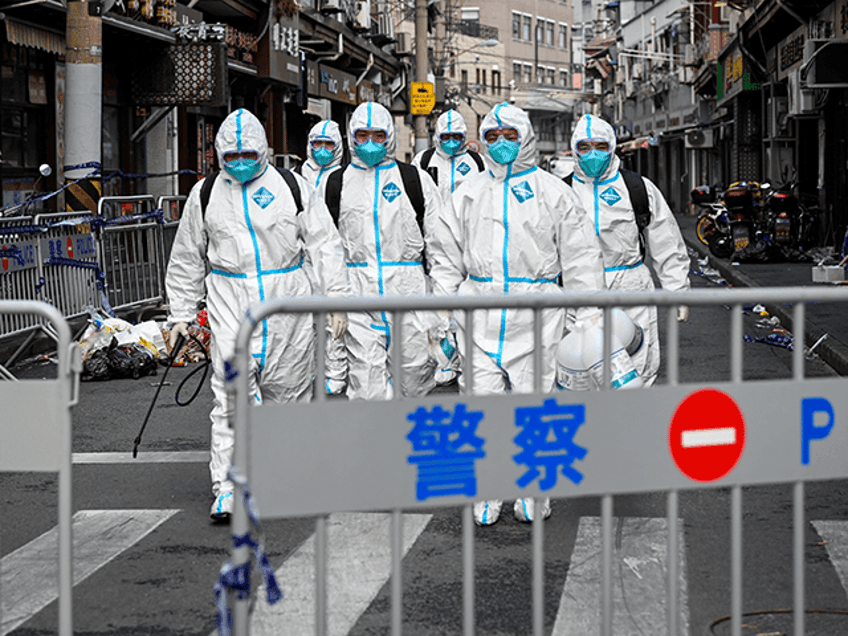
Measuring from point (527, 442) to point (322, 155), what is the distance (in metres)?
8.07

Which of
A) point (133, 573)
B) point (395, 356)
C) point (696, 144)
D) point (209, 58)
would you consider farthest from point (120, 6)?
point (696, 144)


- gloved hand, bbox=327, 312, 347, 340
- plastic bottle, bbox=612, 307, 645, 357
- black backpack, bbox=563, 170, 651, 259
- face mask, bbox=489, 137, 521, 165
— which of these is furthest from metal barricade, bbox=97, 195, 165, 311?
plastic bottle, bbox=612, 307, 645, 357

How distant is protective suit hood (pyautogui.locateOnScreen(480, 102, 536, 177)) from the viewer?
6.28 m

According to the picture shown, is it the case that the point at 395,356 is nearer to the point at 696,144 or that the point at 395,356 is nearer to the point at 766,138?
the point at 766,138

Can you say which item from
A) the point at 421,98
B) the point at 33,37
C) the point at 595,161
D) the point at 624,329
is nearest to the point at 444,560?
the point at 624,329

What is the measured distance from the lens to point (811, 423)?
12.1 ft

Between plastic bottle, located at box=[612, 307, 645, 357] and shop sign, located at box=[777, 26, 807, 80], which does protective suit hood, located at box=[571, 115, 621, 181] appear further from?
shop sign, located at box=[777, 26, 807, 80]

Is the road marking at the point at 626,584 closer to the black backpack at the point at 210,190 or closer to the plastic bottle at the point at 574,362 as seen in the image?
the plastic bottle at the point at 574,362

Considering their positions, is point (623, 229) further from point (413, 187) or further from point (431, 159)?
point (431, 159)

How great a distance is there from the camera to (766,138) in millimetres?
29219

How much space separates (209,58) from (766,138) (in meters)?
14.5

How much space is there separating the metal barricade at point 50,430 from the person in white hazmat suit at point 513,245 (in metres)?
2.86

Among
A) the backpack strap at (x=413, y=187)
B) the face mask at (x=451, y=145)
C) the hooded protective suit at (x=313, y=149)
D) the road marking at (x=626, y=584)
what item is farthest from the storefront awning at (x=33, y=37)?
the road marking at (x=626, y=584)

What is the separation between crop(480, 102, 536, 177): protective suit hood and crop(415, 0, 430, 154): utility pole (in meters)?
27.8
